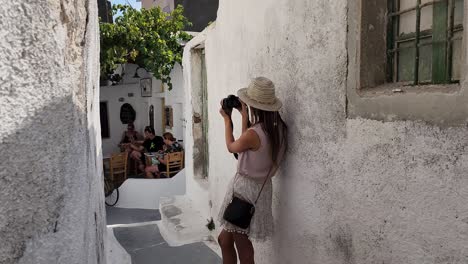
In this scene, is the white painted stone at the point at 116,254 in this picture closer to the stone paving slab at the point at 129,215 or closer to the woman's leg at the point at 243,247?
the woman's leg at the point at 243,247

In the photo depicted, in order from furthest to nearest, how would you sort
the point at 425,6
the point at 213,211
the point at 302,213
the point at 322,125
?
the point at 213,211
the point at 302,213
the point at 322,125
the point at 425,6

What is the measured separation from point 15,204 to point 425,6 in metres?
1.80

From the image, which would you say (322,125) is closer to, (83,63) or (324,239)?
(324,239)

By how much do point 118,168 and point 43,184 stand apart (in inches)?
422

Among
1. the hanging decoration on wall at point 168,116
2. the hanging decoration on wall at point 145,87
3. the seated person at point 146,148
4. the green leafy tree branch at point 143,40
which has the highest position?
the green leafy tree branch at point 143,40

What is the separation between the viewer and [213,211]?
5.01 m

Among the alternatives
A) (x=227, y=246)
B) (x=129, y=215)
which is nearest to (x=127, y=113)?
(x=129, y=215)

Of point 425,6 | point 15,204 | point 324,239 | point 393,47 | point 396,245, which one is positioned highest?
point 425,6

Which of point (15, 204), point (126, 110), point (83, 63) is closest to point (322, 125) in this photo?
point (83, 63)

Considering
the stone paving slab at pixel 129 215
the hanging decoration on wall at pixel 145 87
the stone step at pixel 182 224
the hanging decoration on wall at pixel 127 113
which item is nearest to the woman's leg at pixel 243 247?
the stone step at pixel 182 224

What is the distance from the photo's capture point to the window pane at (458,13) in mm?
1678

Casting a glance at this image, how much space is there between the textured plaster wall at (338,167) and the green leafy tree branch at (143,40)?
6946 millimetres

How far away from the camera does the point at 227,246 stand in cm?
299

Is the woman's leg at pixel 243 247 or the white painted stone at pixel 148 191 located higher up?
the woman's leg at pixel 243 247
